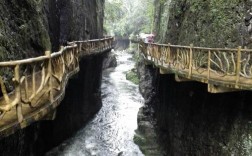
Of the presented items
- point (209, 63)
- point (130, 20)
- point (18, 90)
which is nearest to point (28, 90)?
point (18, 90)

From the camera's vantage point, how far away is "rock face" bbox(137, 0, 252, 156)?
10.4 m

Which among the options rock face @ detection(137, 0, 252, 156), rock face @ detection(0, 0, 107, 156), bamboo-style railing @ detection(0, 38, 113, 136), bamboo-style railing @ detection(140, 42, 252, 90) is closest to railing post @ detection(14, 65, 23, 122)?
bamboo-style railing @ detection(0, 38, 113, 136)

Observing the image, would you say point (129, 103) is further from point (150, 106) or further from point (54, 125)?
point (54, 125)

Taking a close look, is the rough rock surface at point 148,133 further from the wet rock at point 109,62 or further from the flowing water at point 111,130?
the wet rock at point 109,62

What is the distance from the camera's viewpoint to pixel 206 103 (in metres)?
12.4

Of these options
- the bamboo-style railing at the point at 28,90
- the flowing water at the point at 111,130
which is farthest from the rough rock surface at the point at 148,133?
the bamboo-style railing at the point at 28,90

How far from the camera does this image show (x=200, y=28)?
48.7 feet

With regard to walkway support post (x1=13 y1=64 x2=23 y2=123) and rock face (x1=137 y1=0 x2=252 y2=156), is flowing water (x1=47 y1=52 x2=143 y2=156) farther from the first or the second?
walkway support post (x1=13 y1=64 x2=23 y2=123)

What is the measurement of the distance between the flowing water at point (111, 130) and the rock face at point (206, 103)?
2.86 metres

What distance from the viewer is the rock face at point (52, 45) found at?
10680 millimetres

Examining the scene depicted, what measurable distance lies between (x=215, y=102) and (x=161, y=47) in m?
5.36

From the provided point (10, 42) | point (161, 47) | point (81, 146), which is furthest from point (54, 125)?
point (10, 42)

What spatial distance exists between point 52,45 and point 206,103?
Answer: 914 cm

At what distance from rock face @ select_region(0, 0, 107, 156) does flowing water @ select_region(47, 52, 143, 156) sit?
659 mm
